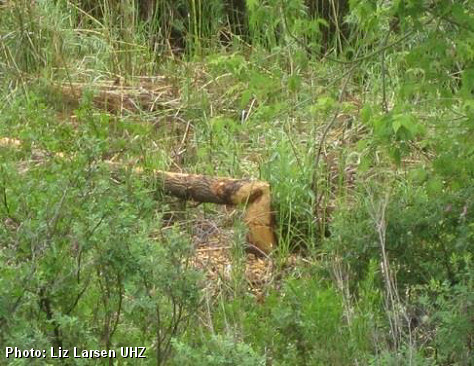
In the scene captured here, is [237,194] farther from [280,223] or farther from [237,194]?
[280,223]

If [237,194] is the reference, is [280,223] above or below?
below

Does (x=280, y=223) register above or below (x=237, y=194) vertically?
below

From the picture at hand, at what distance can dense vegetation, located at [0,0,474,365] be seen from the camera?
14.8 ft

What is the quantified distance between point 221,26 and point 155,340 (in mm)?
5921

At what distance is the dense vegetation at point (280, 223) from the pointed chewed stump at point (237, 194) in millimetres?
82

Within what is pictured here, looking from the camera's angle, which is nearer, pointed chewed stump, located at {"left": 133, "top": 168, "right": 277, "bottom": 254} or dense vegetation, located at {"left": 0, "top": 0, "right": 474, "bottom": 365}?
dense vegetation, located at {"left": 0, "top": 0, "right": 474, "bottom": 365}

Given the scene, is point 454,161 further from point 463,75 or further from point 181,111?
point 181,111

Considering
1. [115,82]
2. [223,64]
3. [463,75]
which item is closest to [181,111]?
[115,82]

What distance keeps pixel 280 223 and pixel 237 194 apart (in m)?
0.29

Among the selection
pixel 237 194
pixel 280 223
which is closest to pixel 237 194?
pixel 237 194

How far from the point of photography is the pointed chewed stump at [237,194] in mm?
6832

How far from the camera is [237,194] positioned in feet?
22.7

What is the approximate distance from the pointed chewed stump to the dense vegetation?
82 mm

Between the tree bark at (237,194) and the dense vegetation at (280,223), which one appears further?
the tree bark at (237,194)
